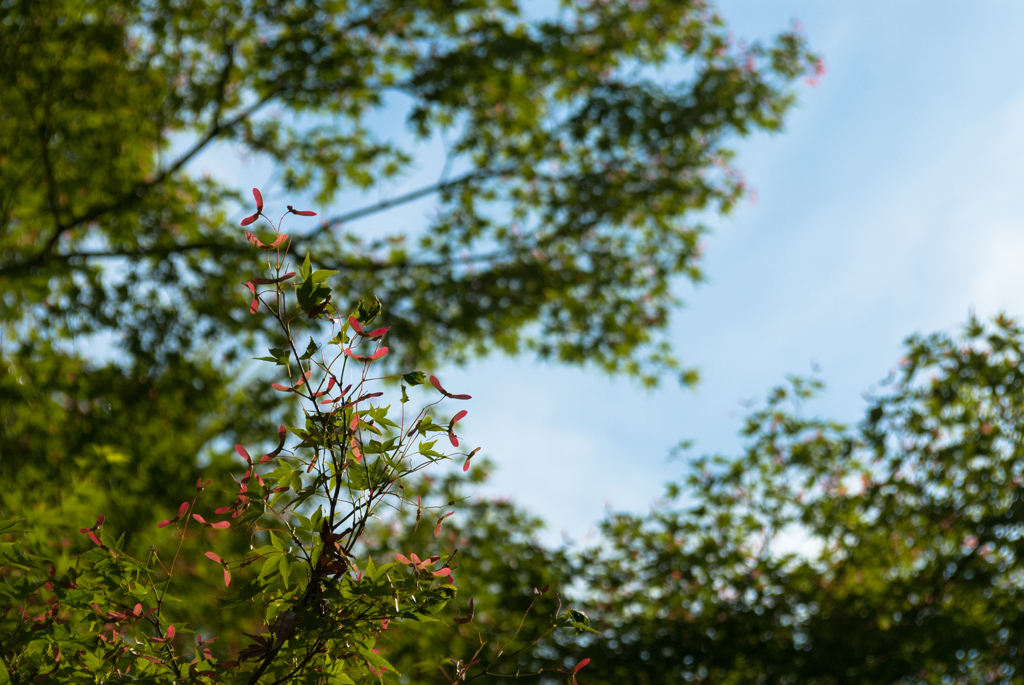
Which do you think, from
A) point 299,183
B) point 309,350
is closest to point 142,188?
point 299,183

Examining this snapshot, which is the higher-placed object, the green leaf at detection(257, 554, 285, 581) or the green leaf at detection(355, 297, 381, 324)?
the green leaf at detection(355, 297, 381, 324)

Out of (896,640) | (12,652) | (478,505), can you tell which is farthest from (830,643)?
(12,652)

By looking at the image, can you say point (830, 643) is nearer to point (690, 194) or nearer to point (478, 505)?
point (478, 505)

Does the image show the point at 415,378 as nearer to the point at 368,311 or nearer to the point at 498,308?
the point at 368,311

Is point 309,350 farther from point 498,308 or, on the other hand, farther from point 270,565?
point 498,308

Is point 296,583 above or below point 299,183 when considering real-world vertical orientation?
below


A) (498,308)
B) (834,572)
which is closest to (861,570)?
(834,572)

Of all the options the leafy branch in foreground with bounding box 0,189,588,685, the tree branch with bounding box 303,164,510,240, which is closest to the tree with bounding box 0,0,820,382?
the tree branch with bounding box 303,164,510,240

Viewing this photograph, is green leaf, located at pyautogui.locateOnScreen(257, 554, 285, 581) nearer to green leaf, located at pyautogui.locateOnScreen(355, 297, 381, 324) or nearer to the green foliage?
green leaf, located at pyautogui.locateOnScreen(355, 297, 381, 324)

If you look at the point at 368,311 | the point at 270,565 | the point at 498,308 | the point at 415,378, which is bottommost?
the point at 270,565

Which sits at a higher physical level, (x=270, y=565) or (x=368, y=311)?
(x=368, y=311)

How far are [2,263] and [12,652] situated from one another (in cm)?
632

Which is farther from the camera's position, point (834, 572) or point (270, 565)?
point (834, 572)

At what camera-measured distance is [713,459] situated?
6543 mm
